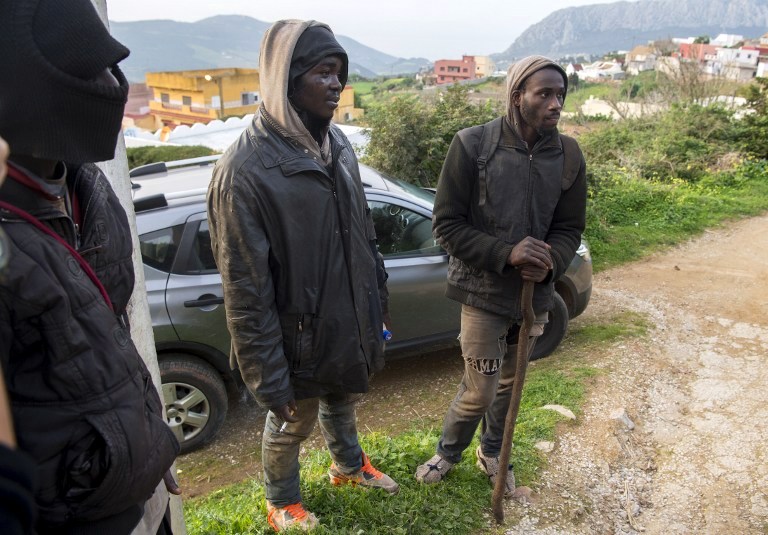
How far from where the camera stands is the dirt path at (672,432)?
3141 mm

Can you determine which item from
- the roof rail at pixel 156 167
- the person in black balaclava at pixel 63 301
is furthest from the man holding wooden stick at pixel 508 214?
the roof rail at pixel 156 167

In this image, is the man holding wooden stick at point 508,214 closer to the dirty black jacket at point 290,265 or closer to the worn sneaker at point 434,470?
the worn sneaker at point 434,470

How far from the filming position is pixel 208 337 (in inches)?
160

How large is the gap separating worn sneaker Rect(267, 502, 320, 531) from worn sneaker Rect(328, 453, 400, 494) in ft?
0.98

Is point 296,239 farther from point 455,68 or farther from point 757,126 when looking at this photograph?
point 455,68

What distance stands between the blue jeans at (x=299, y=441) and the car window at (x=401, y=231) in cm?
192

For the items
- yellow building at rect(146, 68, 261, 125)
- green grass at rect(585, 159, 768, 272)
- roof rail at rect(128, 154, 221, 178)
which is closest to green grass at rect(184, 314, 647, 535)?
roof rail at rect(128, 154, 221, 178)

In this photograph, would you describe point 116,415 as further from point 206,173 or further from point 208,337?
point 206,173

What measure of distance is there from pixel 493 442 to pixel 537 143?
156 cm

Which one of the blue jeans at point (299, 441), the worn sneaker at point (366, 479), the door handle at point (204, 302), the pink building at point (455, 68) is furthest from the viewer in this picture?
the pink building at point (455, 68)

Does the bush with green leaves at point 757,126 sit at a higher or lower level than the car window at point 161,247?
higher

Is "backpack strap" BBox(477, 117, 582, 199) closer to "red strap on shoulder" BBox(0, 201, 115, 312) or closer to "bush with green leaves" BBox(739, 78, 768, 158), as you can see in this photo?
"red strap on shoulder" BBox(0, 201, 115, 312)

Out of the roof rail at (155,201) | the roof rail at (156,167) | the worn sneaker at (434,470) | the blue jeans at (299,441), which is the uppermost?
the roof rail at (156,167)

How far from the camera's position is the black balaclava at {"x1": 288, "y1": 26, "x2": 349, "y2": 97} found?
2260 mm
